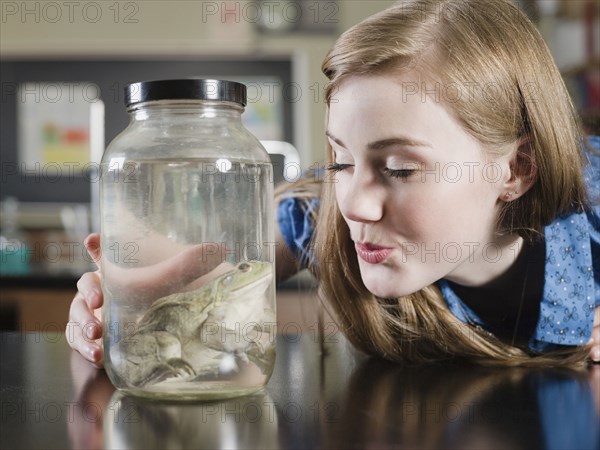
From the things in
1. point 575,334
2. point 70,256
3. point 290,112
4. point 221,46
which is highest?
point 221,46

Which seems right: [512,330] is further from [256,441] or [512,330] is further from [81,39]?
[81,39]

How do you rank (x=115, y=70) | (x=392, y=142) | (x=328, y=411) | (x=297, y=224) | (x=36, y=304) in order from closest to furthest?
(x=328, y=411) → (x=392, y=142) → (x=297, y=224) → (x=36, y=304) → (x=115, y=70)

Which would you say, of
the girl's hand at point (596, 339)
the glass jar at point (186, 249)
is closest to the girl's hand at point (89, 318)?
the glass jar at point (186, 249)

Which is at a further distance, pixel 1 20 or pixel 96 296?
pixel 1 20

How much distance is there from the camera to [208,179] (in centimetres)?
62

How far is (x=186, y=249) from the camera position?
0.61 metres

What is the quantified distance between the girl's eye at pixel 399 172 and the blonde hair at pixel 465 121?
81 millimetres

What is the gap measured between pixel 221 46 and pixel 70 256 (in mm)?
1040

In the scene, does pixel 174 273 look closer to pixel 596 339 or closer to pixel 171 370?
pixel 171 370

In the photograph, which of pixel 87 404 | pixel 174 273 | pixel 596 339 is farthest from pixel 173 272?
pixel 596 339

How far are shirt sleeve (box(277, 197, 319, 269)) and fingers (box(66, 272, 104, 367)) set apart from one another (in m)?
0.39

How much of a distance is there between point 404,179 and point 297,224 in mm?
450

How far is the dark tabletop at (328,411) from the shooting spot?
506mm

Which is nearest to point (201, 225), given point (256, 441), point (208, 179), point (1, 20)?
point (208, 179)
